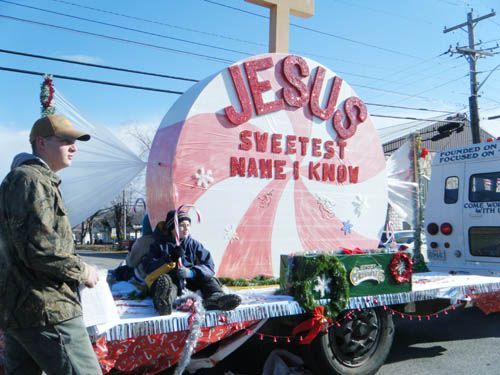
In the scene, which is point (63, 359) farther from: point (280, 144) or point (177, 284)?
point (280, 144)

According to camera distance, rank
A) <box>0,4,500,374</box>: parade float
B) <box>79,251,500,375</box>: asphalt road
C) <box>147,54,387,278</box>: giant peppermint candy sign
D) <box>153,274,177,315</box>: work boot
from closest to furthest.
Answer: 1. <box>153,274,177,315</box>: work boot
2. <box>0,4,500,374</box>: parade float
3. <box>79,251,500,375</box>: asphalt road
4. <box>147,54,387,278</box>: giant peppermint candy sign

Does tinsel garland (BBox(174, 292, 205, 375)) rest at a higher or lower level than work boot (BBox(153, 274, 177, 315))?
lower

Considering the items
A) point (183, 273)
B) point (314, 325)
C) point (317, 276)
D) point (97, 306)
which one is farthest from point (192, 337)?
point (317, 276)

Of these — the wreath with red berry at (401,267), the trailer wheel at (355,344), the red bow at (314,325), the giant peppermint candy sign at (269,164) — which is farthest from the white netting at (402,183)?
the red bow at (314,325)

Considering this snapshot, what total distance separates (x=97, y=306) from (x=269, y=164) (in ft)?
10.3

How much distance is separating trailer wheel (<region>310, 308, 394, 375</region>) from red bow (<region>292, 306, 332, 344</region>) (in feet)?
0.64

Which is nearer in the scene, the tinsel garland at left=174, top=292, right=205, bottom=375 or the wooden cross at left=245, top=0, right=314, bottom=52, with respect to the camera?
the tinsel garland at left=174, top=292, right=205, bottom=375

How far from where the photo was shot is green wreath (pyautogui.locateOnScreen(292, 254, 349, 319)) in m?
4.13

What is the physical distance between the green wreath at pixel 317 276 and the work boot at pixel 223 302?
0.66 metres

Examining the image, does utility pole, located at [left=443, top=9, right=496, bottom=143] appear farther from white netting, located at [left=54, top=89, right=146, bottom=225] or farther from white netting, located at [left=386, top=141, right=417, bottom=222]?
white netting, located at [left=54, top=89, right=146, bottom=225]

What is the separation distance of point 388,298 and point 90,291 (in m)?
2.77

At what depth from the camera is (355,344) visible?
178 inches

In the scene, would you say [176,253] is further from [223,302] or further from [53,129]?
[53,129]

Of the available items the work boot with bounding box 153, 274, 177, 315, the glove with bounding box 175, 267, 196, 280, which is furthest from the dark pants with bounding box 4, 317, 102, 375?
the glove with bounding box 175, 267, 196, 280
